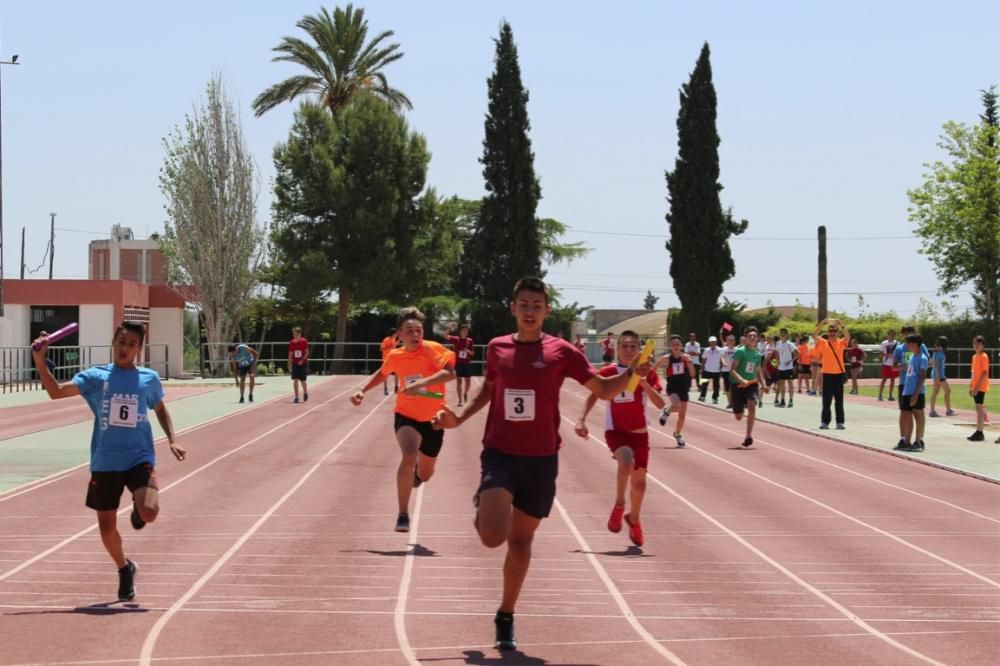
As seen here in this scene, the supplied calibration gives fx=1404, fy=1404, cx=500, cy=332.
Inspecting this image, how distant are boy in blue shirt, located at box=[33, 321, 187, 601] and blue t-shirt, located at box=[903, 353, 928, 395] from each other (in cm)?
1504

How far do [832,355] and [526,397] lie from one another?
19107 mm

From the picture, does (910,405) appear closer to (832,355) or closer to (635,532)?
(832,355)

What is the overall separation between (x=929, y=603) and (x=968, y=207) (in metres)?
60.7

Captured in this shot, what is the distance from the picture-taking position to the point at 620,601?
29.3 ft

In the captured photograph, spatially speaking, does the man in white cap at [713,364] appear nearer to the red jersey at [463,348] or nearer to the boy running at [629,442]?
the red jersey at [463,348]

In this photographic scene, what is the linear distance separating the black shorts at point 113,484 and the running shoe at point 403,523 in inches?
133

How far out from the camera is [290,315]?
65500 millimetres

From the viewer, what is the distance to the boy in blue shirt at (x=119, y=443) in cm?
859

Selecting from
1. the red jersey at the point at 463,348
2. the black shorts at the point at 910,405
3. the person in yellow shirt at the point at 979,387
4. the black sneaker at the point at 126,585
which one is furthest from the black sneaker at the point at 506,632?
the red jersey at the point at 463,348

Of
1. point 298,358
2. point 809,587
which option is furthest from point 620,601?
point 298,358

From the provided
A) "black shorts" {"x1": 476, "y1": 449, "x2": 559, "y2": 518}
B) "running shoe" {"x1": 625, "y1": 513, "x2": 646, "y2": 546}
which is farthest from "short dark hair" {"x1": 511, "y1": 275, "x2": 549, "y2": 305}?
"running shoe" {"x1": 625, "y1": 513, "x2": 646, "y2": 546}

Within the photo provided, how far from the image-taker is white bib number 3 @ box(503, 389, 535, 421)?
7.34 m

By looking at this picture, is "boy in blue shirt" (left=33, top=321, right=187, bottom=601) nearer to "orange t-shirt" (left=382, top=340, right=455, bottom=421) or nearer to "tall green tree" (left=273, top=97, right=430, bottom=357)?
"orange t-shirt" (left=382, top=340, right=455, bottom=421)

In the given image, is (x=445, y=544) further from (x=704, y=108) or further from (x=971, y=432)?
(x=704, y=108)
